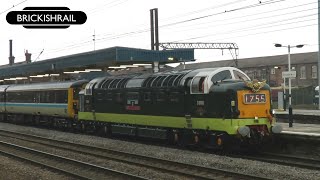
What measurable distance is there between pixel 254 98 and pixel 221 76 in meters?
1.50

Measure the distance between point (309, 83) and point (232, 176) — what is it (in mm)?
74412

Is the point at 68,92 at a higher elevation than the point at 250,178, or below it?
higher

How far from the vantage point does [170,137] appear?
1781cm

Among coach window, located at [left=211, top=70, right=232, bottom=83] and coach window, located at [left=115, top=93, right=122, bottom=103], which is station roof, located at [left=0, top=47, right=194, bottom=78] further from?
coach window, located at [left=211, top=70, right=232, bottom=83]

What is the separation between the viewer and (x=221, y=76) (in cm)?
1580

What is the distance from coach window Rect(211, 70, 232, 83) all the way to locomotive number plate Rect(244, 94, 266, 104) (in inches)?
52.4

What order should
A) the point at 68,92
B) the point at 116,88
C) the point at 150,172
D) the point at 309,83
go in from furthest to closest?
1. the point at 309,83
2. the point at 68,92
3. the point at 116,88
4. the point at 150,172

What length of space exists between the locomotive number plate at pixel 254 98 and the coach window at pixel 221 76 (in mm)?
1330

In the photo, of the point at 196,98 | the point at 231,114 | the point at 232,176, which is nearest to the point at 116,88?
the point at 196,98

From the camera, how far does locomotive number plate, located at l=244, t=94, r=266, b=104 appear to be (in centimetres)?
1484

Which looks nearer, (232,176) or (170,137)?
(232,176)

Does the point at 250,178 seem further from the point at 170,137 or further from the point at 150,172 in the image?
the point at 170,137

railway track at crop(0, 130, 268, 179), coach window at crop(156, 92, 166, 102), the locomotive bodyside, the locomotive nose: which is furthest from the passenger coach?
the locomotive nose

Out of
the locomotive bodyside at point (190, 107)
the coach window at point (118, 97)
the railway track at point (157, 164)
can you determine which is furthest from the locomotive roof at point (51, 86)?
the railway track at point (157, 164)
